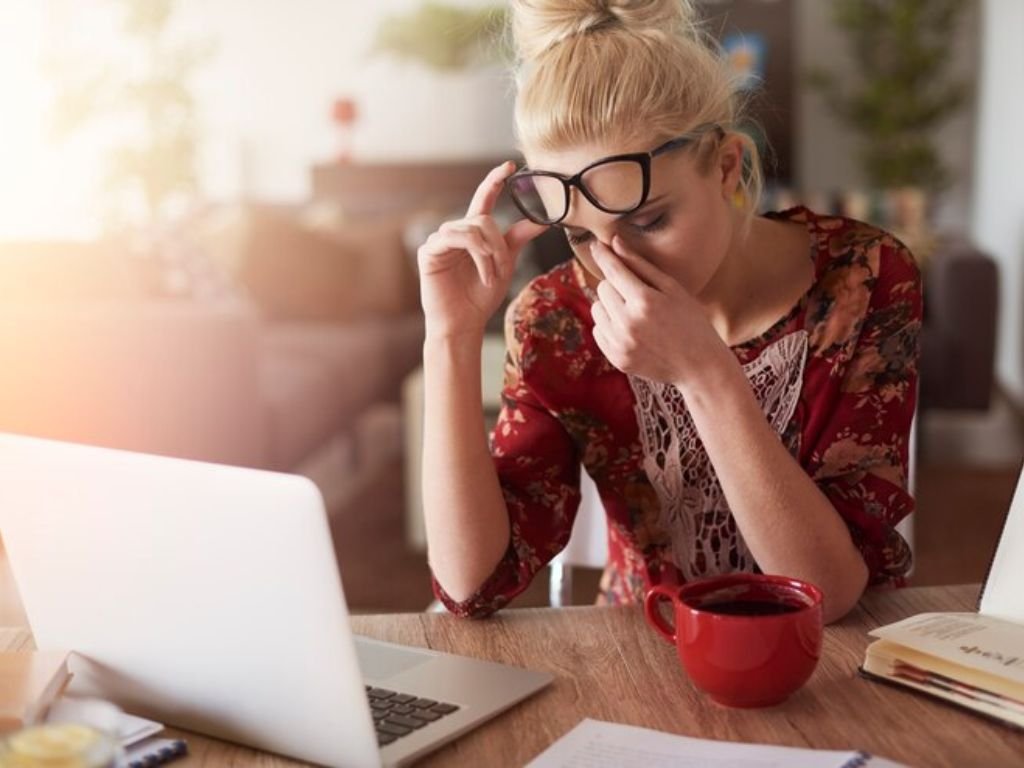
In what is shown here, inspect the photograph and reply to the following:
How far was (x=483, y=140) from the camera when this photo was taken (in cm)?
712

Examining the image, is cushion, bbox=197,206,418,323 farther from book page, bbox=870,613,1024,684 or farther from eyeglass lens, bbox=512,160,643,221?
book page, bbox=870,613,1024,684

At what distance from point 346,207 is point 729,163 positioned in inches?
207

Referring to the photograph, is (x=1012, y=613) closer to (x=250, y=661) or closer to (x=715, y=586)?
(x=715, y=586)

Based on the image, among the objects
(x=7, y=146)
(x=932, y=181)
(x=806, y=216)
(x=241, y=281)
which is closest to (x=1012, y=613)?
(x=806, y=216)

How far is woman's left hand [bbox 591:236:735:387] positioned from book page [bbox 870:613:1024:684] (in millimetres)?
257

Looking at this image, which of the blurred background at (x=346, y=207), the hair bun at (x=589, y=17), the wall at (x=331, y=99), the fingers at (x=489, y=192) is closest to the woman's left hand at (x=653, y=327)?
the fingers at (x=489, y=192)

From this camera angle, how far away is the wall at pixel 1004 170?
17.3ft

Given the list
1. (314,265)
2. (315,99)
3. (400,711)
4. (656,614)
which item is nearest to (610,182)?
(656,614)

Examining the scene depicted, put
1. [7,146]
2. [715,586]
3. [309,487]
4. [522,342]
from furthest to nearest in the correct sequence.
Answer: [7,146], [522,342], [715,586], [309,487]

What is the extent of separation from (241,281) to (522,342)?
3.50 metres

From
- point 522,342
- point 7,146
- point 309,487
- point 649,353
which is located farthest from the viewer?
point 7,146

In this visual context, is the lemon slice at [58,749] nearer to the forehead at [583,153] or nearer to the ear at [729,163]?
the forehead at [583,153]

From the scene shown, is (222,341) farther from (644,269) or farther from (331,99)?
(331,99)

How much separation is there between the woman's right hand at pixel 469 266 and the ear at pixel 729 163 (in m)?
0.18
